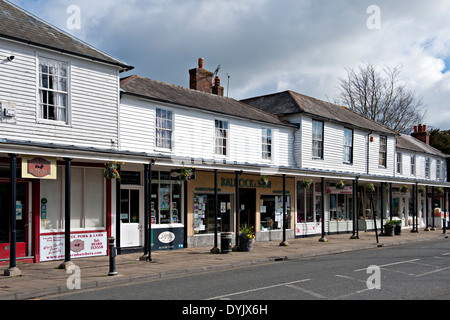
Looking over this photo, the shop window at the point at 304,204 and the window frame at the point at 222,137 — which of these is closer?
the window frame at the point at 222,137

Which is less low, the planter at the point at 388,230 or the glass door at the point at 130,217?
the glass door at the point at 130,217

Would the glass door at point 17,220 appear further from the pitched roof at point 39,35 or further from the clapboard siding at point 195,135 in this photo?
Answer: the pitched roof at point 39,35

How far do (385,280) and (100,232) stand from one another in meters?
9.13

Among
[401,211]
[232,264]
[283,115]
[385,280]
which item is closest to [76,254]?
[232,264]

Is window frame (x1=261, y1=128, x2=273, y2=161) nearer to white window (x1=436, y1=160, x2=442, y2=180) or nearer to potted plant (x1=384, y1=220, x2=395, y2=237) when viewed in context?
potted plant (x1=384, y1=220, x2=395, y2=237)

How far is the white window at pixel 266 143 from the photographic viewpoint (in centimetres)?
2153

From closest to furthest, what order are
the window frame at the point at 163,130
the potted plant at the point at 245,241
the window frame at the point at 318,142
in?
the potted plant at the point at 245,241 → the window frame at the point at 163,130 → the window frame at the point at 318,142

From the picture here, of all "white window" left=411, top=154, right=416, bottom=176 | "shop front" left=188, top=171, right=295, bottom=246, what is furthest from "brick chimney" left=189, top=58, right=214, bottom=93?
"white window" left=411, top=154, right=416, bottom=176

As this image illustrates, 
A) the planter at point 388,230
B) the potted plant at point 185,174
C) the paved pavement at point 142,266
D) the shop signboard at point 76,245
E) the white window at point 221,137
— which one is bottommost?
the planter at point 388,230

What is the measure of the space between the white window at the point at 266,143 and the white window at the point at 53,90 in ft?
33.2

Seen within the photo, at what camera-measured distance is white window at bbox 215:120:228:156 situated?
19.4 m

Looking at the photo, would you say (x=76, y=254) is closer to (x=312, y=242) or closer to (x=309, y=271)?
(x=309, y=271)

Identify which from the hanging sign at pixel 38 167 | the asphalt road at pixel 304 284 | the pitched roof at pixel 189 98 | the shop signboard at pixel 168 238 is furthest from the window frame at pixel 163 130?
the asphalt road at pixel 304 284

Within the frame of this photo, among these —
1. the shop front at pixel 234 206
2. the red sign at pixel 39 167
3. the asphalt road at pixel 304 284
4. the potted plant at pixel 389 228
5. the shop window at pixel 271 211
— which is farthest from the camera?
the potted plant at pixel 389 228
